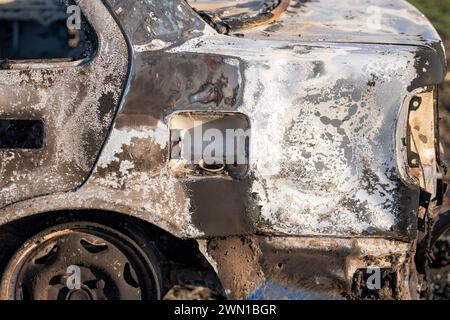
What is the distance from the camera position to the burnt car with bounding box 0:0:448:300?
3328 mm

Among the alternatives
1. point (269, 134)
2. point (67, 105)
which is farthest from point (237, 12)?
point (67, 105)

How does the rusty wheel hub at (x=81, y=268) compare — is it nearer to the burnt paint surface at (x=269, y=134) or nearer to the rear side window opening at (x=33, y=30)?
the burnt paint surface at (x=269, y=134)

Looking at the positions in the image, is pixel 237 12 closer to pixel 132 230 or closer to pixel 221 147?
pixel 221 147

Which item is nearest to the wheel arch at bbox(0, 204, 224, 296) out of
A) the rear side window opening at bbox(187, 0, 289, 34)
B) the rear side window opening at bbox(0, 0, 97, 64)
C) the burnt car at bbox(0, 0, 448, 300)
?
the burnt car at bbox(0, 0, 448, 300)

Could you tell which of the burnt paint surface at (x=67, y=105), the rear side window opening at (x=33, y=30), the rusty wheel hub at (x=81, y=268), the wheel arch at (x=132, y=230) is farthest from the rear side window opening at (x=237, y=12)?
the rear side window opening at (x=33, y=30)

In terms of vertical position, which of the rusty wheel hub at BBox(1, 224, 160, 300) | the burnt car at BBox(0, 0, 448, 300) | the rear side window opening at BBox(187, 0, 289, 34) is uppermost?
the rear side window opening at BBox(187, 0, 289, 34)

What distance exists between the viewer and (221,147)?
11.1 feet

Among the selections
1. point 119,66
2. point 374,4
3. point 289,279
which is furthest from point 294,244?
point 374,4

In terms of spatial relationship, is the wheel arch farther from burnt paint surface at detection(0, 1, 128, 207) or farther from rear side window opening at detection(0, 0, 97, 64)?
rear side window opening at detection(0, 0, 97, 64)

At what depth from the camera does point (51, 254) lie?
360 cm

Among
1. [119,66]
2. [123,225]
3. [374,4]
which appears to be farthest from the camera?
[374,4]
